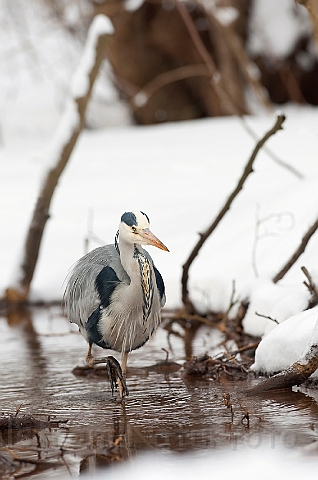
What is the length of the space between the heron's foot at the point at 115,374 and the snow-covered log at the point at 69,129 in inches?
141

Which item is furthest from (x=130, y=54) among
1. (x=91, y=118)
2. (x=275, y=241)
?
(x=275, y=241)

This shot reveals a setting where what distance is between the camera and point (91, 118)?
55.3 ft

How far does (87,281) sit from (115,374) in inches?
22.3

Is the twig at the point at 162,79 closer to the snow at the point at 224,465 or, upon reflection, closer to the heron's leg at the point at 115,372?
the heron's leg at the point at 115,372

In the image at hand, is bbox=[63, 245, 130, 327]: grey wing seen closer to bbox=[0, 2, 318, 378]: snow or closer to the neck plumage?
the neck plumage

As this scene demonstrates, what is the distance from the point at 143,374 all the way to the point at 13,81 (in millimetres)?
15867

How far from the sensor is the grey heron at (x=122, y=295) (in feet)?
16.0

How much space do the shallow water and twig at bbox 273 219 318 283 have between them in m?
0.84

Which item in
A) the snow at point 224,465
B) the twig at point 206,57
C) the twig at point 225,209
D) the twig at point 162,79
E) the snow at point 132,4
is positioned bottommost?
the snow at point 224,465

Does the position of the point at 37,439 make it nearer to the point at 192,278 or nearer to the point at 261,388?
the point at 261,388

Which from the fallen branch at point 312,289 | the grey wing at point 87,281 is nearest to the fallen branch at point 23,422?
the grey wing at point 87,281

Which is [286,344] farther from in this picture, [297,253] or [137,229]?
[297,253]

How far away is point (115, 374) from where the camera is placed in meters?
5.04

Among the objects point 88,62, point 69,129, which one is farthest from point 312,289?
point 88,62
